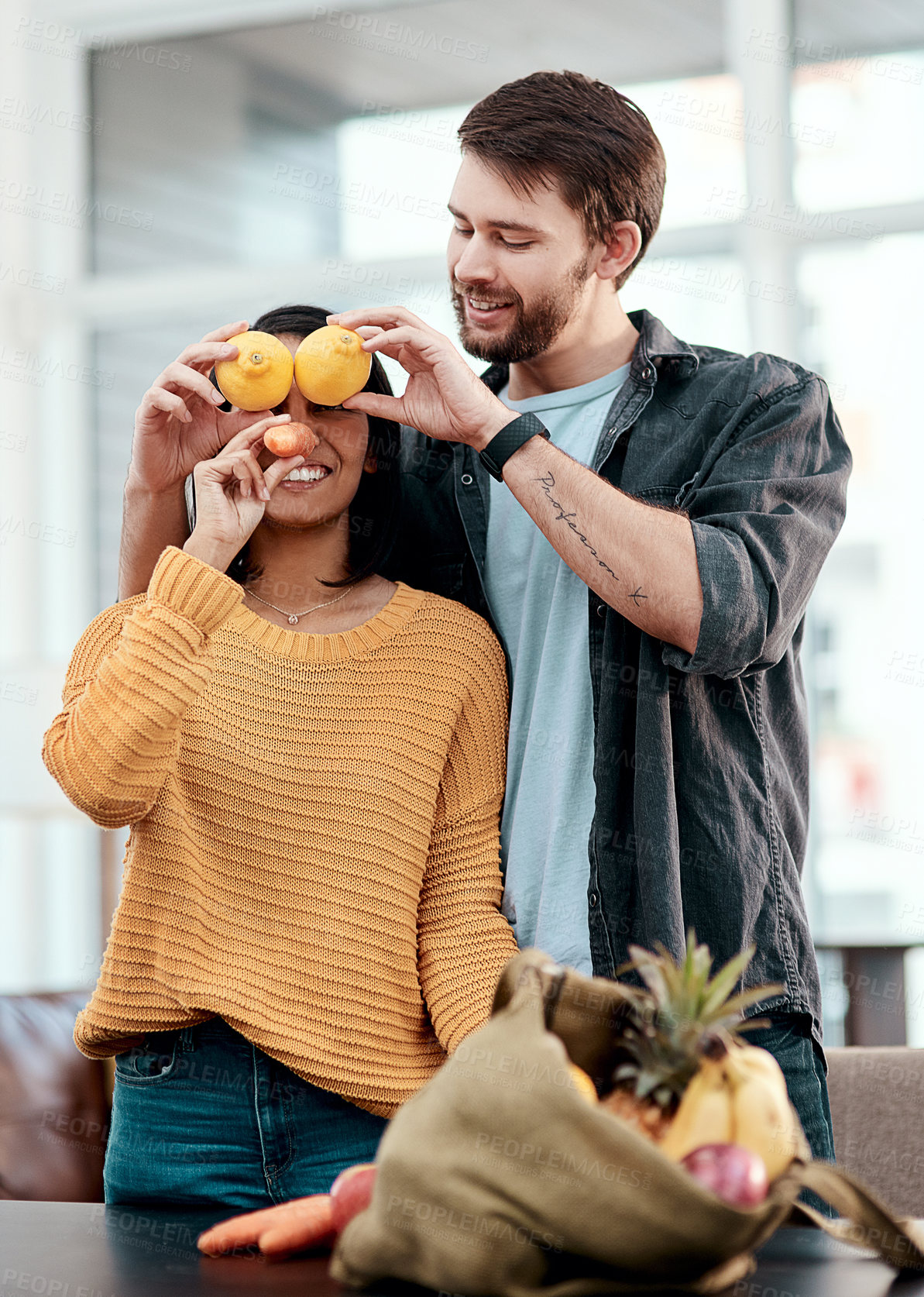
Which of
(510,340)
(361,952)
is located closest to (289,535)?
(510,340)

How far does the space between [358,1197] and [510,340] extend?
3.67 ft

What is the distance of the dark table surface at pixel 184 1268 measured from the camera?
0.86 m

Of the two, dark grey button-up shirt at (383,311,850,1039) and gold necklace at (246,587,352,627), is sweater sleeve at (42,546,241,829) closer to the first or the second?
gold necklace at (246,587,352,627)

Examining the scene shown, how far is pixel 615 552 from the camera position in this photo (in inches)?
56.2

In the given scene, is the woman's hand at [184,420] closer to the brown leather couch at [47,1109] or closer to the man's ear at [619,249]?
the man's ear at [619,249]

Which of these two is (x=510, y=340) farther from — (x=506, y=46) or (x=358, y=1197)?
(x=506, y=46)

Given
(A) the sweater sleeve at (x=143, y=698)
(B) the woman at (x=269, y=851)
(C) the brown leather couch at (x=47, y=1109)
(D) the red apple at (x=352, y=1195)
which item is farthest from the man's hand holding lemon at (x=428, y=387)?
(C) the brown leather couch at (x=47, y=1109)

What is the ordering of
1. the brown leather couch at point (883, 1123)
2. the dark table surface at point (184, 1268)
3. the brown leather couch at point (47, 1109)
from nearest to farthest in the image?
the dark table surface at point (184, 1268) → the brown leather couch at point (883, 1123) → the brown leather couch at point (47, 1109)

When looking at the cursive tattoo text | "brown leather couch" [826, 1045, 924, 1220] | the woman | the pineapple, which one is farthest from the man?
"brown leather couch" [826, 1045, 924, 1220]

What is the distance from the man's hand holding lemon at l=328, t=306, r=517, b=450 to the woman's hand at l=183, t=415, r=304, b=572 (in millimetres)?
126

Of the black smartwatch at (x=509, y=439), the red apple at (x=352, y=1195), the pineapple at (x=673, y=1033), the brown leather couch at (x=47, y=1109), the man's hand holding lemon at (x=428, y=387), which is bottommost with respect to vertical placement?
the brown leather couch at (x=47, y=1109)

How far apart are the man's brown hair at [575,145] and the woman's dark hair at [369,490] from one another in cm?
32

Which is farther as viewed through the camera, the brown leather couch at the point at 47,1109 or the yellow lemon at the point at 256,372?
the brown leather couch at the point at 47,1109

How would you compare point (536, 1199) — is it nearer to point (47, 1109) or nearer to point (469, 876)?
point (469, 876)
